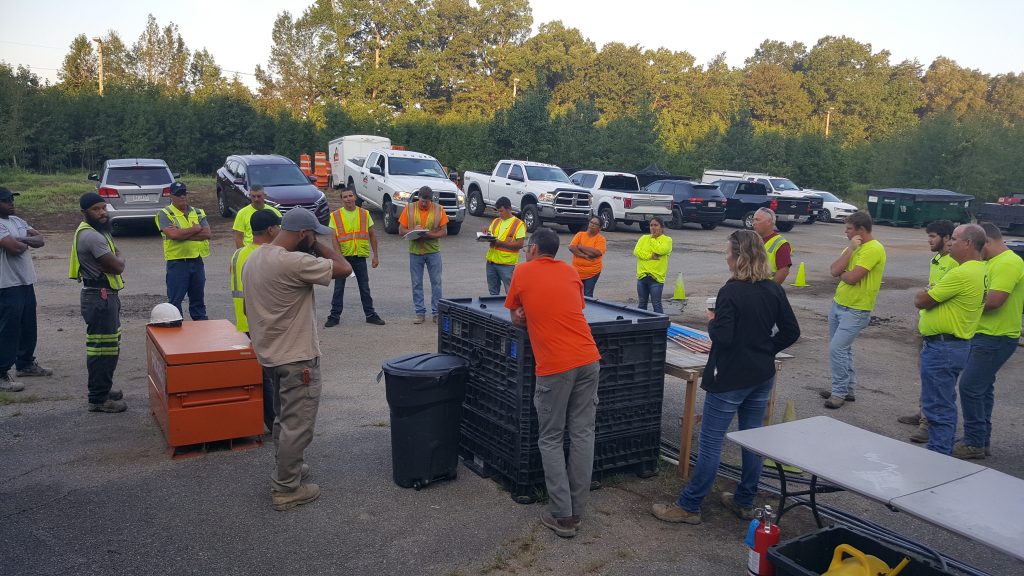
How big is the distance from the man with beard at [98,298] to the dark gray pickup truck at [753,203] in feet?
77.6

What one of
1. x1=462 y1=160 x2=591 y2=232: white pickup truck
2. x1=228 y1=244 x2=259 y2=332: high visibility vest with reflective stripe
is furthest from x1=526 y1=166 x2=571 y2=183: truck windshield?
x1=228 y1=244 x2=259 y2=332: high visibility vest with reflective stripe

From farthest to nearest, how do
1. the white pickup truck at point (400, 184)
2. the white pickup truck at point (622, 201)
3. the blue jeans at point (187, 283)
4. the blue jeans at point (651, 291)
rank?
1. the white pickup truck at point (622, 201)
2. the white pickup truck at point (400, 184)
3. the blue jeans at point (651, 291)
4. the blue jeans at point (187, 283)

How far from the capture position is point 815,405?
747 cm

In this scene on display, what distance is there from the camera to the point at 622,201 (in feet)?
76.8

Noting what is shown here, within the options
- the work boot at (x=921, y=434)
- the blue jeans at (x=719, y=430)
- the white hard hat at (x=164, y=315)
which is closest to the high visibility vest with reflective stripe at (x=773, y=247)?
the work boot at (x=921, y=434)

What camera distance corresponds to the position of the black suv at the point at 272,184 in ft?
57.1

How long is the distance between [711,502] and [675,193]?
846 inches

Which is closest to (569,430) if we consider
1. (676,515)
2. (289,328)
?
(676,515)

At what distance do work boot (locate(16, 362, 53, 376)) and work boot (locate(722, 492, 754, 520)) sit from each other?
21.9 ft

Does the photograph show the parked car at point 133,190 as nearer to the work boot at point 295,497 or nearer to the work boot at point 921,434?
the work boot at point 295,497

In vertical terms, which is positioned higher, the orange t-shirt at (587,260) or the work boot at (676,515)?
the orange t-shirt at (587,260)

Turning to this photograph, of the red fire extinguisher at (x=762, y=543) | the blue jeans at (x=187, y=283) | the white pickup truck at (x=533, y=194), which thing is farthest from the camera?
the white pickup truck at (x=533, y=194)

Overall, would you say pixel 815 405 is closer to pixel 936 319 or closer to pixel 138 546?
pixel 936 319

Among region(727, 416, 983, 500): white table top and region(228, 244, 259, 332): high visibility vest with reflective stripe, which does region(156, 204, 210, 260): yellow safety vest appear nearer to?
region(228, 244, 259, 332): high visibility vest with reflective stripe
